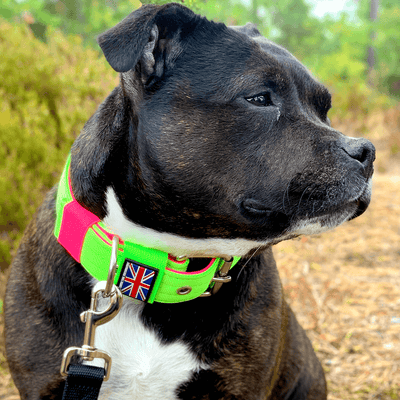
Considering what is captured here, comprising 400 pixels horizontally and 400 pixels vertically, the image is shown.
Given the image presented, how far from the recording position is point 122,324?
1981 mm

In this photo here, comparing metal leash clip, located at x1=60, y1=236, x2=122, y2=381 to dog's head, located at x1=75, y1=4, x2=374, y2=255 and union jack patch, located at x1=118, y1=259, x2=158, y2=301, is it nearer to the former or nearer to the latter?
union jack patch, located at x1=118, y1=259, x2=158, y2=301

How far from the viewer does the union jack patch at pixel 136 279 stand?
1.79 meters

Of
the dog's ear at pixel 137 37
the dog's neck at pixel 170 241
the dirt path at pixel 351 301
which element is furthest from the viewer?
the dirt path at pixel 351 301

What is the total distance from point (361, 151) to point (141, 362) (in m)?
1.30

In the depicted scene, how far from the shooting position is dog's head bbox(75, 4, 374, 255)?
1.76 metres

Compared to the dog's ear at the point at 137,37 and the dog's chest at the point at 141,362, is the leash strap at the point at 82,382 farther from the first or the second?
the dog's ear at the point at 137,37

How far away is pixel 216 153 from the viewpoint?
1757 mm

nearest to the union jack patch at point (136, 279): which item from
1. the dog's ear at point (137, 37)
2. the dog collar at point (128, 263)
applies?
the dog collar at point (128, 263)

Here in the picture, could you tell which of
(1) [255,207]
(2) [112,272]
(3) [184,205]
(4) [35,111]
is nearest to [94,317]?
(2) [112,272]

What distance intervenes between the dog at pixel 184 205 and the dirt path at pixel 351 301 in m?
1.65

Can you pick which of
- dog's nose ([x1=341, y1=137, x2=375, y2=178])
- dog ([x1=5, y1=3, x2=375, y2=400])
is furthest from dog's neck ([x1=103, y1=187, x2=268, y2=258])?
dog's nose ([x1=341, y1=137, x2=375, y2=178])

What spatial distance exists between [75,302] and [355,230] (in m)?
4.62

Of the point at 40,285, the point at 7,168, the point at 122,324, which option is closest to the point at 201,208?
the point at 122,324

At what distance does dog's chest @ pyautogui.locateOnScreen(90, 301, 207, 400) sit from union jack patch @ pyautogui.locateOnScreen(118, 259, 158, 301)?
25 cm
